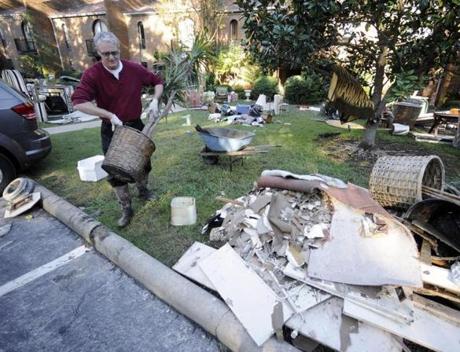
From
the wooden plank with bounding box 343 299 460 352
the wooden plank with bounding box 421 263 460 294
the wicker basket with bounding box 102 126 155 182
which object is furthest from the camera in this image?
the wicker basket with bounding box 102 126 155 182

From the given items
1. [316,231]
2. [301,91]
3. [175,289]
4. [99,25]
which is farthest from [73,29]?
[316,231]

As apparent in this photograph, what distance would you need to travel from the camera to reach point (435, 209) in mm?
2727

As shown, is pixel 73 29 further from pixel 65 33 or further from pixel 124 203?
pixel 124 203

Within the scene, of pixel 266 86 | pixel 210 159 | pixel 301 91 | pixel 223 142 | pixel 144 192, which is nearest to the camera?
pixel 144 192

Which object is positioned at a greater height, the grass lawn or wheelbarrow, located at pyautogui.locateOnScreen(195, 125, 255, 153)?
wheelbarrow, located at pyautogui.locateOnScreen(195, 125, 255, 153)

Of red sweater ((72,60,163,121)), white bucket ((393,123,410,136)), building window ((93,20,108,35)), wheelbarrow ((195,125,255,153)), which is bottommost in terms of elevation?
white bucket ((393,123,410,136))

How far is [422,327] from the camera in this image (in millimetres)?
1910

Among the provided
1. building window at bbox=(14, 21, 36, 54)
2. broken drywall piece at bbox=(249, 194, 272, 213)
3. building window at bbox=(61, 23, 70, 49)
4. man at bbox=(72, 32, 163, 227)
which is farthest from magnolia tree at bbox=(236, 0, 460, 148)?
building window at bbox=(14, 21, 36, 54)

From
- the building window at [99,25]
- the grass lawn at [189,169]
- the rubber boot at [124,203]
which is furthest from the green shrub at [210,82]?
the building window at [99,25]

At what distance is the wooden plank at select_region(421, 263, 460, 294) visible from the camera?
2.05 m

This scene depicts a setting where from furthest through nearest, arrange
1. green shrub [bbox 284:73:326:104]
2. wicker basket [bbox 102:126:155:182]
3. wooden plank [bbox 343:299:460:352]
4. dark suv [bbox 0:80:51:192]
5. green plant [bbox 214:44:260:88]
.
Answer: green plant [bbox 214:44:260:88] < green shrub [bbox 284:73:326:104] < dark suv [bbox 0:80:51:192] < wicker basket [bbox 102:126:155:182] < wooden plank [bbox 343:299:460:352]

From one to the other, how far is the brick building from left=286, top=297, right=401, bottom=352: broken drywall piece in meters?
23.0

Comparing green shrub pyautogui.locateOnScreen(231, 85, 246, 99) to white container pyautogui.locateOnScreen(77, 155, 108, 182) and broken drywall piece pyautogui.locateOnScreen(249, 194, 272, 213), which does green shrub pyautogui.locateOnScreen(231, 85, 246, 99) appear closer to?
white container pyautogui.locateOnScreen(77, 155, 108, 182)

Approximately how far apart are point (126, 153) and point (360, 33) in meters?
5.70
